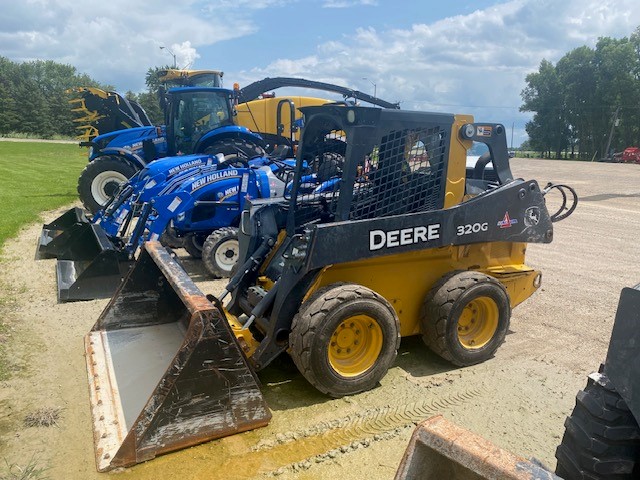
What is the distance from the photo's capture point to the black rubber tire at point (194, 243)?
790cm

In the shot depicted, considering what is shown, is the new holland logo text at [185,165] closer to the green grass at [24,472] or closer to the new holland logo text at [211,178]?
the new holland logo text at [211,178]

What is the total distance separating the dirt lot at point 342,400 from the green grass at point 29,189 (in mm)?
4463

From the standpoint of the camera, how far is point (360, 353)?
162 inches

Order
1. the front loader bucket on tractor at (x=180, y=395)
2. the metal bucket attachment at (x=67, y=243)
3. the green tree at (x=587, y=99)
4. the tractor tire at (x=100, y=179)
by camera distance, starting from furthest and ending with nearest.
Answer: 1. the green tree at (x=587, y=99)
2. the tractor tire at (x=100, y=179)
3. the metal bucket attachment at (x=67, y=243)
4. the front loader bucket on tractor at (x=180, y=395)

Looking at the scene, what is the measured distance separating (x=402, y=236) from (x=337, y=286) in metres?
0.63

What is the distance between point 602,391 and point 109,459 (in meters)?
2.63

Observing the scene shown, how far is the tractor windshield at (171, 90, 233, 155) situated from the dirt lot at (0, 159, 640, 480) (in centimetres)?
Result: 489

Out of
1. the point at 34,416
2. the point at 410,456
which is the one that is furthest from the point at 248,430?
the point at 410,456

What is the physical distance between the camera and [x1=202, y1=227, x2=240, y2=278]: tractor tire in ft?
22.8

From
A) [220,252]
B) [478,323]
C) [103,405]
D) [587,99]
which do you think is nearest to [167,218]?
[220,252]

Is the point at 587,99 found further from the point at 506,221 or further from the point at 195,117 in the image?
the point at 506,221

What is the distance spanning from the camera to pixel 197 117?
10.7 meters

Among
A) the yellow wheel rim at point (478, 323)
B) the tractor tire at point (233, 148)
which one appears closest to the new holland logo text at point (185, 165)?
the tractor tire at point (233, 148)

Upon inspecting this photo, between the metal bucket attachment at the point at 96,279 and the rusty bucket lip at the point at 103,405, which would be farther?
the metal bucket attachment at the point at 96,279
